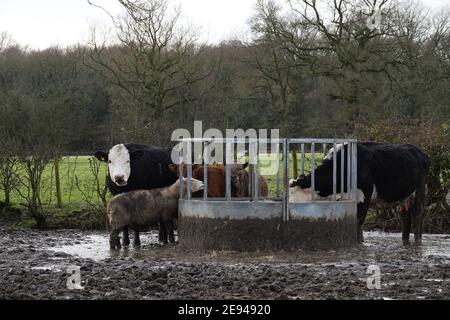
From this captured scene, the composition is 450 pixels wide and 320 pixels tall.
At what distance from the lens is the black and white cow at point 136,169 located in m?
16.2

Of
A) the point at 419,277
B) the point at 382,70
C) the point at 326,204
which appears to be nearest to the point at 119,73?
the point at 382,70

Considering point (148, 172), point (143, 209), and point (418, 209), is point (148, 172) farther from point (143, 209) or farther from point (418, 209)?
point (418, 209)

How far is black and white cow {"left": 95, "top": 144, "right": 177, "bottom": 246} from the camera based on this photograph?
16250 mm

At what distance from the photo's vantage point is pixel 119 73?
33.8m

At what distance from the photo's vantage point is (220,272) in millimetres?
11008

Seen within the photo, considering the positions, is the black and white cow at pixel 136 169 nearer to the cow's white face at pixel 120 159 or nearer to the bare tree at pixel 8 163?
the cow's white face at pixel 120 159

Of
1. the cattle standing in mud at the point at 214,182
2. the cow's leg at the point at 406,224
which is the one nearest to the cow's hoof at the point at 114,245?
the cattle standing in mud at the point at 214,182

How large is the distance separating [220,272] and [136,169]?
6.26 meters

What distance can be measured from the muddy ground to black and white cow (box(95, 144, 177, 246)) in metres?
1.29

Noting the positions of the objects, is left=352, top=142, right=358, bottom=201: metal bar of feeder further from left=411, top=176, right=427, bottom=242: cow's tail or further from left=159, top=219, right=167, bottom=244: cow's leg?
left=159, top=219, right=167, bottom=244: cow's leg

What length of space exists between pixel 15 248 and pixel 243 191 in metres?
4.78

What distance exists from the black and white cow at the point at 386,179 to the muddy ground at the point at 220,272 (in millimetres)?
846

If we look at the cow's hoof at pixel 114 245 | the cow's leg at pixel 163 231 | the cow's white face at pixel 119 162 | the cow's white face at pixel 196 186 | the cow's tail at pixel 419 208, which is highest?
the cow's white face at pixel 119 162
